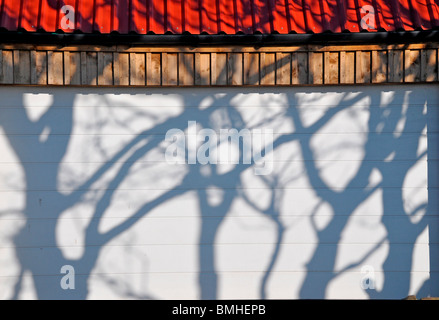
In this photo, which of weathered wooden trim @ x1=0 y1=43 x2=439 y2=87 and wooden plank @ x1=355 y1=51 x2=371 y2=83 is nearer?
weathered wooden trim @ x1=0 y1=43 x2=439 y2=87

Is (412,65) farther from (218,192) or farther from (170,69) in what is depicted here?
(170,69)

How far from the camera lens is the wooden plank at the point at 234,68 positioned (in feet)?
22.0

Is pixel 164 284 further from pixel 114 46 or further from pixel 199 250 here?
pixel 114 46

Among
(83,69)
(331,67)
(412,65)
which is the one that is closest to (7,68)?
(83,69)

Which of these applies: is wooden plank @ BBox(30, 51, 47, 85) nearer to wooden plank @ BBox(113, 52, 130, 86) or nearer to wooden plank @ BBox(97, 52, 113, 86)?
wooden plank @ BBox(97, 52, 113, 86)

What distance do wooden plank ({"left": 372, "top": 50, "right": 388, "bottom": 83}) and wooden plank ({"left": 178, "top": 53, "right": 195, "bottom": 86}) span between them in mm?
2175

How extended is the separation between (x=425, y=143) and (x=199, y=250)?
3.04m

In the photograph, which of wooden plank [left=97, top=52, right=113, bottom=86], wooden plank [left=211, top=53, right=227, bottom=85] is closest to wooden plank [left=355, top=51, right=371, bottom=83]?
wooden plank [left=211, top=53, right=227, bottom=85]

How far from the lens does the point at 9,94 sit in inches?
263

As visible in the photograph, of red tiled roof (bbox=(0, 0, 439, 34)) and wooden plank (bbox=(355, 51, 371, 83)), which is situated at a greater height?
red tiled roof (bbox=(0, 0, 439, 34))

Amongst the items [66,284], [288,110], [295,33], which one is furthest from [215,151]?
[66,284]

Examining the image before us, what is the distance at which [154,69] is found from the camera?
22.0 feet

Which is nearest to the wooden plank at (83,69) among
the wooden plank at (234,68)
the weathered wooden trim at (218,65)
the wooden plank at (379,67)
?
the weathered wooden trim at (218,65)

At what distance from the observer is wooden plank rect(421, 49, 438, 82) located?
22.2 ft
